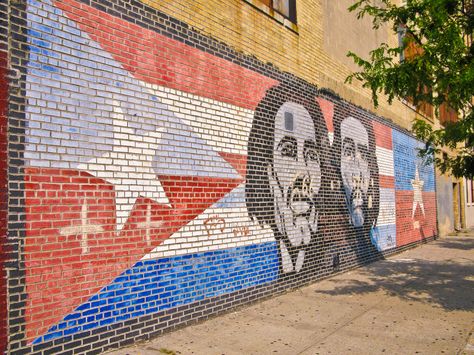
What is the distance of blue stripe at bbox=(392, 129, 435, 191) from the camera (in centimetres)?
1406

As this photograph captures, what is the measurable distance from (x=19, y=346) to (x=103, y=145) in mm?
2202

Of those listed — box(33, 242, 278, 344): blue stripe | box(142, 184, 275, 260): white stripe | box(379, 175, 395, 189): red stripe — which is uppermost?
box(379, 175, 395, 189): red stripe

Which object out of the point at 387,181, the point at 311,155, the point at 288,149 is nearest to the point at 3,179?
the point at 288,149

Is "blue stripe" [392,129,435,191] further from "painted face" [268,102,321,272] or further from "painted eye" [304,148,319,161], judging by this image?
"painted face" [268,102,321,272]

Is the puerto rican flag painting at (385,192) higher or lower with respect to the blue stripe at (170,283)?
higher

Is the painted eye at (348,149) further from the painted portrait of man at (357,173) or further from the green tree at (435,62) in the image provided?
the green tree at (435,62)

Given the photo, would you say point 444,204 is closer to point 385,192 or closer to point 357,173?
point 385,192

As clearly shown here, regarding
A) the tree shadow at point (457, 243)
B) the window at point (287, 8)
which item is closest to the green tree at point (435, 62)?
the window at point (287, 8)

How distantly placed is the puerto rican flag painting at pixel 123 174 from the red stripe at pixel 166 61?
2 centimetres

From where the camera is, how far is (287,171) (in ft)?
26.6

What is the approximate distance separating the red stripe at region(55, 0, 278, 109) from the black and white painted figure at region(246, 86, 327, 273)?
659 millimetres

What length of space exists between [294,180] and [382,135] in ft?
19.6

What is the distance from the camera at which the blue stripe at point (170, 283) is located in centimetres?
457

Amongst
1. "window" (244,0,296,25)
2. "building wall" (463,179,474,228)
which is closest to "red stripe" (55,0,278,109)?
"window" (244,0,296,25)
